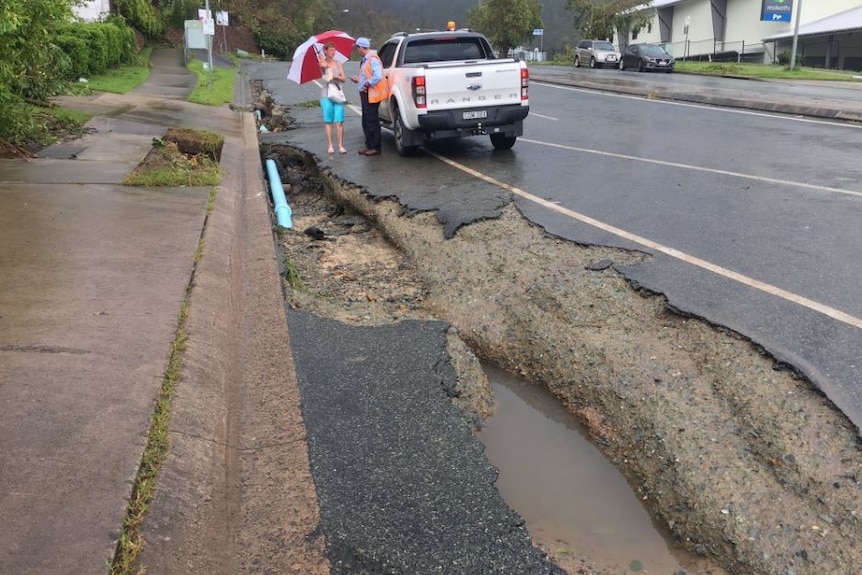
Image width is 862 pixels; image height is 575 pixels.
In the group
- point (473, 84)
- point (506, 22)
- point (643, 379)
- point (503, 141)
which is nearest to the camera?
point (643, 379)

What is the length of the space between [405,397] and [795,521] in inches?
78.6

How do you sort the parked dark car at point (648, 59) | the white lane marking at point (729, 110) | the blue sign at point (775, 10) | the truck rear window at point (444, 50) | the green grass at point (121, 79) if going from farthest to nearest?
the blue sign at point (775, 10), the parked dark car at point (648, 59), the green grass at point (121, 79), the white lane marking at point (729, 110), the truck rear window at point (444, 50)

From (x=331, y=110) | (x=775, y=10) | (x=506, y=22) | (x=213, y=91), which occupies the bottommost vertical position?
(x=331, y=110)

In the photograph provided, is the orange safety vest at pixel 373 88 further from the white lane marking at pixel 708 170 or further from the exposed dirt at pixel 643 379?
the exposed dirt at pixel 643 379

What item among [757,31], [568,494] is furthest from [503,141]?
[757,31]

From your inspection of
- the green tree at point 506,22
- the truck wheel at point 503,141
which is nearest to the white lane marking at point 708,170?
the truck wheel at point 503,141

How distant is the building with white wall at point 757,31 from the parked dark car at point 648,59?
1188 cm

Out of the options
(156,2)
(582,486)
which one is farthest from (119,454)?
(156,2)

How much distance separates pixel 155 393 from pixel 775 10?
50.7m

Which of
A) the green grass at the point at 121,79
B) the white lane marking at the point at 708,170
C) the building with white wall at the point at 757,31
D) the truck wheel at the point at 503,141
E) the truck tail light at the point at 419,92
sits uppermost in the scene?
the building with white wall at the point at 757,31

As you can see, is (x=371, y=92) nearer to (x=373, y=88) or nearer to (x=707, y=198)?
(x=373, y=88)

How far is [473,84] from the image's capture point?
10266mm

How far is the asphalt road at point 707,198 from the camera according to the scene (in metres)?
4.68

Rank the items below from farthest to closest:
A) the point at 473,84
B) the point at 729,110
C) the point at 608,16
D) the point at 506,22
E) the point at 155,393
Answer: the point at 506,22 → the point at 608,16 → the point at 729,110 → the point at 473,84 → the point at 155,393
